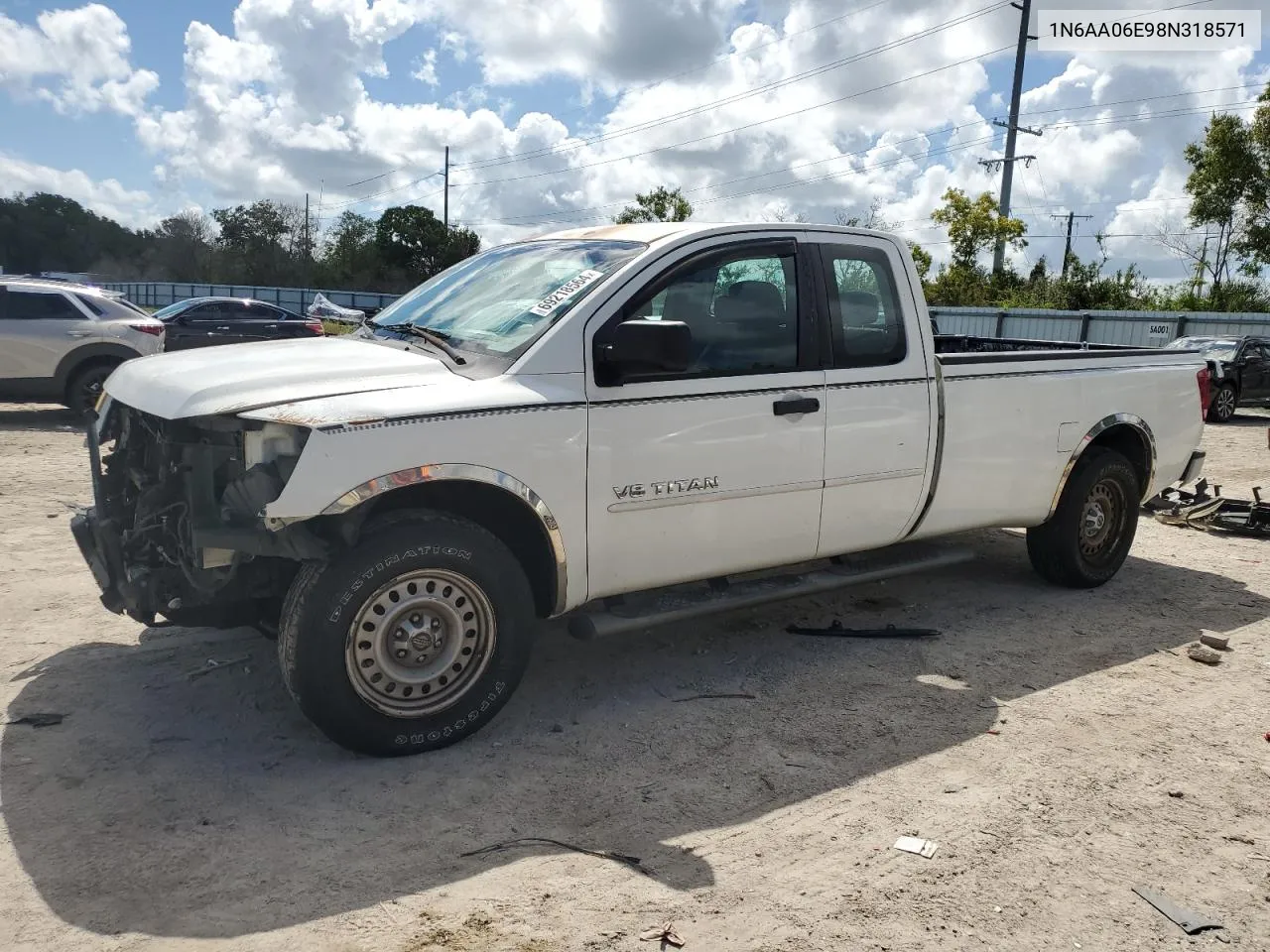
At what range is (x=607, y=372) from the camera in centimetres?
400

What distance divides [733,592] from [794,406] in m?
0.91

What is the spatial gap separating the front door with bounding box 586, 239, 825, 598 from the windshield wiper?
0.57 meters

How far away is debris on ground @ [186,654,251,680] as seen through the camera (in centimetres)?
449

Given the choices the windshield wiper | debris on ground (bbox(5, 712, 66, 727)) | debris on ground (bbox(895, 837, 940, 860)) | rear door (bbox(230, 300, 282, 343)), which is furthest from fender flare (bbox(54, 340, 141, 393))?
debris on ground (bbox(895, 837, 940, 860))

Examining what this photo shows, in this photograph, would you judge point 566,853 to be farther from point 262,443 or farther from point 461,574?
point 262,443

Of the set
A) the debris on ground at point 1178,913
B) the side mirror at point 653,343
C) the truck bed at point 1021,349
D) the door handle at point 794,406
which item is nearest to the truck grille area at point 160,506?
the side mirror at point 653,343

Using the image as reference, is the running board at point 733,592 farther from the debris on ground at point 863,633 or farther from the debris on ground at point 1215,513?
the debris on ground at point 1215,513

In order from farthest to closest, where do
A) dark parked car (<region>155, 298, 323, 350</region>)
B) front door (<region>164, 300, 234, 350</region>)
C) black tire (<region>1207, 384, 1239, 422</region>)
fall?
dark parked car (<region>155, 298, 323, 350</region>), front door (<region>164, 300, 234, 350</region>), black tire (<region>1207, 384, 1239, 422</region>)

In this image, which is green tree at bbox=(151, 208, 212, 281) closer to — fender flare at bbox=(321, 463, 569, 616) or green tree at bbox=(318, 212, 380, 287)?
green tree at bbox=(318, 212, 380, 287)

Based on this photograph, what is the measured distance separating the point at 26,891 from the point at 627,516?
7.76ft

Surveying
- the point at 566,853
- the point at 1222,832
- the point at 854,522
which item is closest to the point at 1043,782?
the point at 1222,832

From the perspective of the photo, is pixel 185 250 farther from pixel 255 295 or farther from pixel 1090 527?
pixel 1090 527

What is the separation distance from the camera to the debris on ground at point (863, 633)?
536 cm

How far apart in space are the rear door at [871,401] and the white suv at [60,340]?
31.9 ft
